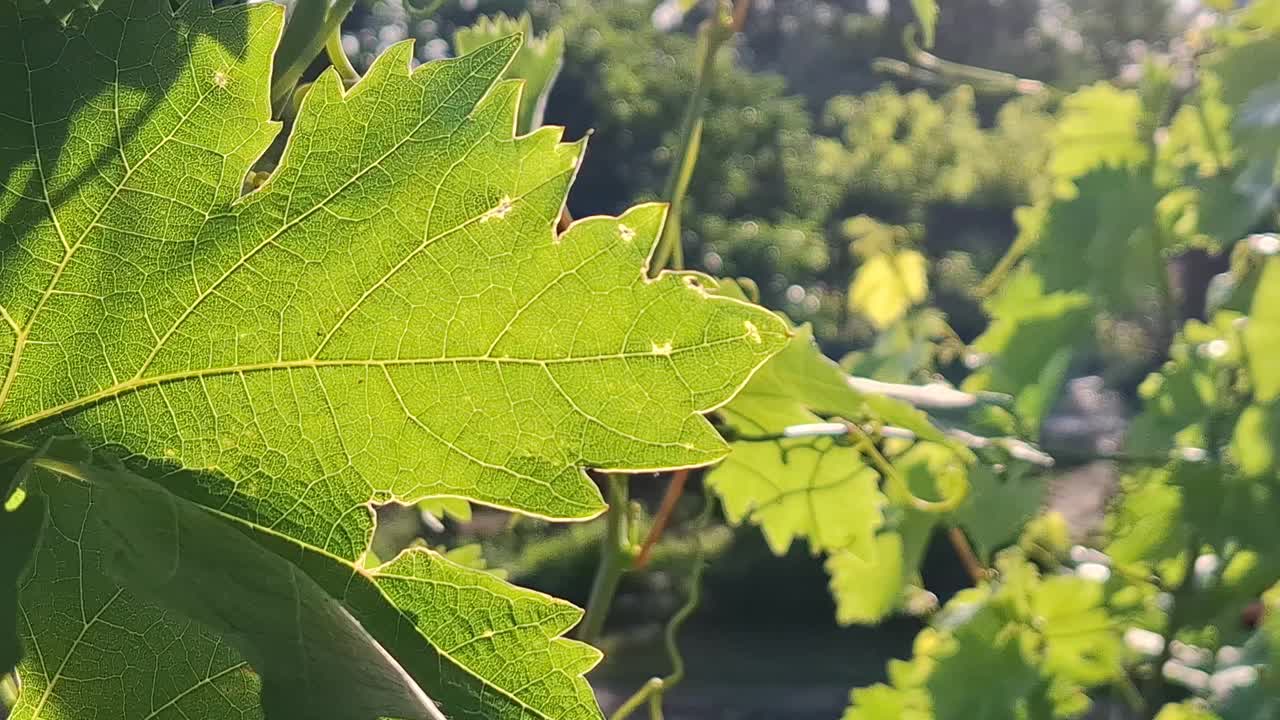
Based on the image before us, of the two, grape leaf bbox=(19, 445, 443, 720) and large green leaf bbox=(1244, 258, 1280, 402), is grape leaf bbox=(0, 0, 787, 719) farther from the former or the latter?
large green leaf bbox=(1244, 258, 1280, 402)

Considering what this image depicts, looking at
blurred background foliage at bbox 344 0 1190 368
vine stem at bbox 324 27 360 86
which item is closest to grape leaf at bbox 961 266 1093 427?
vine stem at bbox 324 27 360 86

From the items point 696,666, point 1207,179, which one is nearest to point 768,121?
point 696,666

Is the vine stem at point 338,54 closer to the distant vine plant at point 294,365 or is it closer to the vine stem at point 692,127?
the distant vine plant at point 294,365

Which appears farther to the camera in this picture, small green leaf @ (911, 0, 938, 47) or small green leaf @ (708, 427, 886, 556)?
small green leaf @ (708, 427, 886, 556)

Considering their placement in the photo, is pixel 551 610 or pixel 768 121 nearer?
pixel 551 610

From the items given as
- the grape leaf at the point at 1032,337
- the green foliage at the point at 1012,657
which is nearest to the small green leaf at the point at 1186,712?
the green foliage at the point at 1012,657

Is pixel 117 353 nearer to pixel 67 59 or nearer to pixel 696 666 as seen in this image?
pixel 67 59
